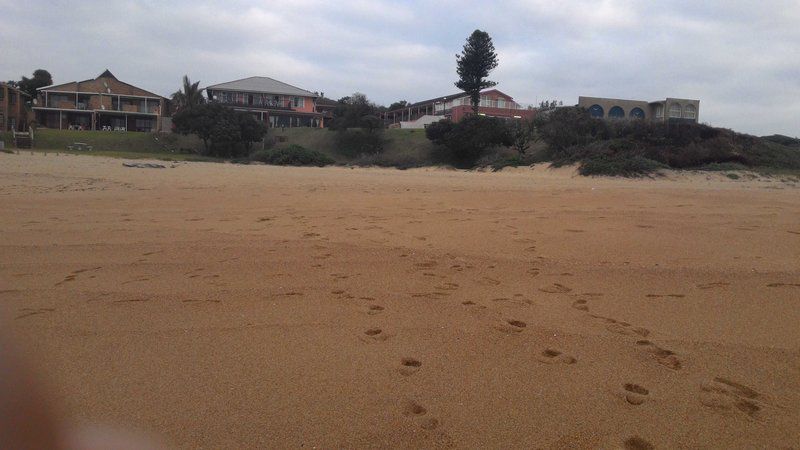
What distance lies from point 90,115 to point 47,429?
67483 millimetres

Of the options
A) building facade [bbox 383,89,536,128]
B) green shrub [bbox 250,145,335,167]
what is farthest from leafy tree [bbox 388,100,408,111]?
green shrub [bbox 250,145,335,167]

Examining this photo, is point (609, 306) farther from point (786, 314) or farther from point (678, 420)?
point (678, 420)

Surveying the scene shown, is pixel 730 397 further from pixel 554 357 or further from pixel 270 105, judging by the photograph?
pixel 270 105

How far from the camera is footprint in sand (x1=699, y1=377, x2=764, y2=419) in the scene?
2.60 meters

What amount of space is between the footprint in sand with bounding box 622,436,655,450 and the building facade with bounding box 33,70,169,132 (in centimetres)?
6328

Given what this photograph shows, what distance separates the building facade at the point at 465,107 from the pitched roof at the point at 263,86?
14582 millimetres

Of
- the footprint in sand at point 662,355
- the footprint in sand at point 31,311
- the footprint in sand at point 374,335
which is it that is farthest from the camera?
the footprint in sand at point 31,311

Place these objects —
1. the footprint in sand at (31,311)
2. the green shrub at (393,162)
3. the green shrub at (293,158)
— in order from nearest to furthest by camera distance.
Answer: the footprint in sand at (31,311) < the green shrub at (293,158) < the green shrub at (393,162)

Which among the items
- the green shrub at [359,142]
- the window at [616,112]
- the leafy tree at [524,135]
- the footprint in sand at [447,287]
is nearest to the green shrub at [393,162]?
the leafy tree at [524,135]

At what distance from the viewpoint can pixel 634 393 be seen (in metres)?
2.74

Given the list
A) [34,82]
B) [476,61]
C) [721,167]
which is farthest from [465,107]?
[34,82]

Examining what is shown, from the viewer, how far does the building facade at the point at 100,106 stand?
59.3 metres

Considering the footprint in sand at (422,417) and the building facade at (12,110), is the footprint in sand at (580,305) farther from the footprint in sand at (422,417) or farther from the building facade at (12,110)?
the building facade at (12,110)

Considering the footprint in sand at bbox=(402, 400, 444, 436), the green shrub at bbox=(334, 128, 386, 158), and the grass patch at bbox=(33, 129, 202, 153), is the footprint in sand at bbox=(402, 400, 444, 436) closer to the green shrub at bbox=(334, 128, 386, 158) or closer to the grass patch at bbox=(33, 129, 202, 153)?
the green shrub at bbox=(334, 128, 386, 158)
